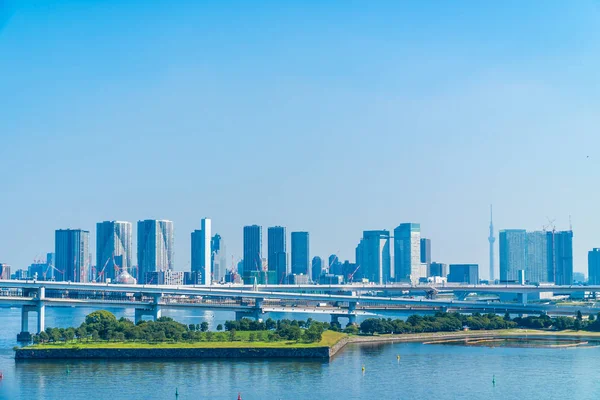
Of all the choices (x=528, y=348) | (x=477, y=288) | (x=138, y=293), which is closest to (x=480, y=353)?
(x=528, y=348)

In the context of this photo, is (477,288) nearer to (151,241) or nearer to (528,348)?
(528,348)

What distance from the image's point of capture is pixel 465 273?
139m

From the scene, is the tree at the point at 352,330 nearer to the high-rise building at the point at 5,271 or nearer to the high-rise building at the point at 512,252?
the high-rise building at the point at 5,271

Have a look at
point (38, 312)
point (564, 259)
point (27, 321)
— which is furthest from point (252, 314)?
point (564, 259)

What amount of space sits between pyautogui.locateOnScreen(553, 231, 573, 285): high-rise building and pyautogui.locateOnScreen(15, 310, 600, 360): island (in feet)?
295

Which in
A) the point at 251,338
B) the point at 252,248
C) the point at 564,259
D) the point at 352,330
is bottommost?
the point at 352,330

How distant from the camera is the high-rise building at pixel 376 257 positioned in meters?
142

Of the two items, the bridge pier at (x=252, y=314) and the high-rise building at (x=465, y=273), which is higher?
the high-rise building at (x=465, y=273)

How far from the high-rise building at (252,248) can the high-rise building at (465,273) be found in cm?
3031

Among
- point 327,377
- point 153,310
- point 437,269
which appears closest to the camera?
point 327,377

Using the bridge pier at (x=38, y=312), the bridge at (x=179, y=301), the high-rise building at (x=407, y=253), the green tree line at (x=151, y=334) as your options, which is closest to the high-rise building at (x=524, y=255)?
the high-rise building at (x=407, y=253)

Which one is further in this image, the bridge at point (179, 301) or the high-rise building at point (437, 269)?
the high-rise building at point (437, 269)

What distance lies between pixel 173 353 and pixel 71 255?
10178cm

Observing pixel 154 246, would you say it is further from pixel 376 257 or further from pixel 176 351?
pixel 176 351
